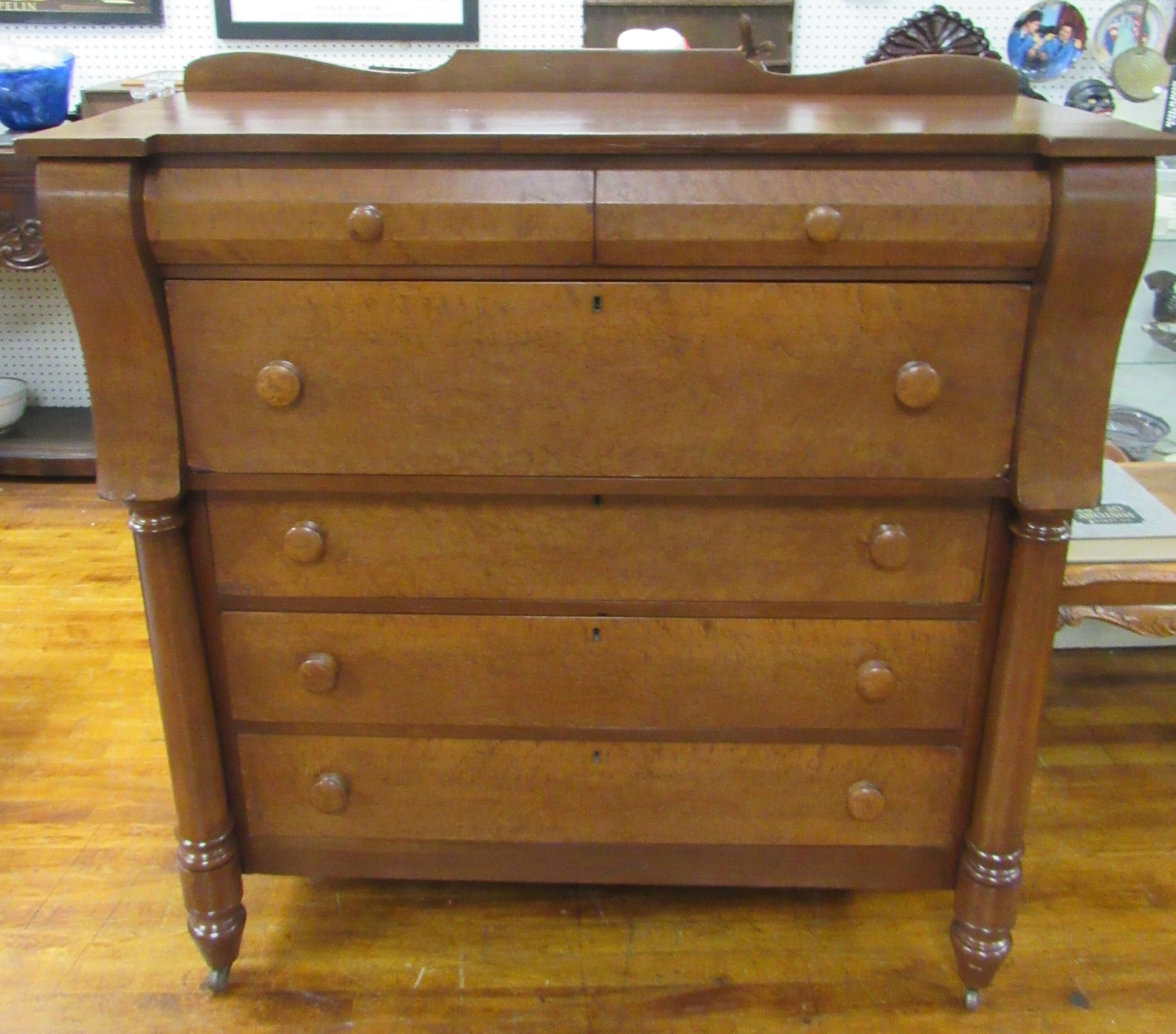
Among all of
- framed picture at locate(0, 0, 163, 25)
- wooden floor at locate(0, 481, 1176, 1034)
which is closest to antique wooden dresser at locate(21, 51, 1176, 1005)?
wooden floor at locate(0, 481, 1176, 1034)

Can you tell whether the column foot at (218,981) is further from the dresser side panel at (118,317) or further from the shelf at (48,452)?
the shelf at (48,452)

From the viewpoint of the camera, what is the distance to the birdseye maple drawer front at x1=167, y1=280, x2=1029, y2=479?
1.14 m

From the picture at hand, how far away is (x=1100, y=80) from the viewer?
2.47m

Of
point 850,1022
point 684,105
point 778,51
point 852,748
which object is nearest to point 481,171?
point 684,105

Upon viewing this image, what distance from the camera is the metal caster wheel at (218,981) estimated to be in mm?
1450

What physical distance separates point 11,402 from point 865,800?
8.65ft

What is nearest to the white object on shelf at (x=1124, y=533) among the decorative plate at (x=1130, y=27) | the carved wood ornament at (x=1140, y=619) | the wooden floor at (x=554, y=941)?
the carved wood ornament at (x=1140, y=619)

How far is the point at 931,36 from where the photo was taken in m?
2.30

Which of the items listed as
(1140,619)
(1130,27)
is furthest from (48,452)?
(1130,27)

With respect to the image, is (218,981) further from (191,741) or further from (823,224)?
(823,224)

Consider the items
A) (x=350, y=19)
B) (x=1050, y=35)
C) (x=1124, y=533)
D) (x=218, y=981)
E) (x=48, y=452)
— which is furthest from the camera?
(x=48, y=452)

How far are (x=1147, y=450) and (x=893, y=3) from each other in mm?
1194

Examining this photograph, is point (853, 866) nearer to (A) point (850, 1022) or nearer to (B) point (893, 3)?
(A) point (850, 1022)

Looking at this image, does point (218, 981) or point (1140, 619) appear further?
point (1140, 619)
